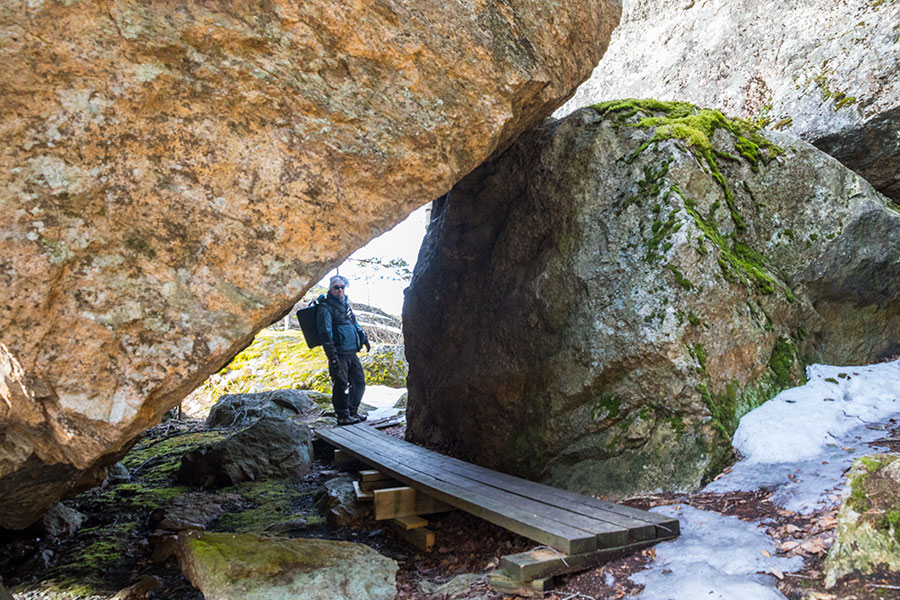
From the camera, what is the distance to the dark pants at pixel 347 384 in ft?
30.5

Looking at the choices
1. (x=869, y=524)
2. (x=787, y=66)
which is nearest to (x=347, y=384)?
(x=869, y=524)

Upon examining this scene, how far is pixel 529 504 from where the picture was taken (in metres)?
4.66

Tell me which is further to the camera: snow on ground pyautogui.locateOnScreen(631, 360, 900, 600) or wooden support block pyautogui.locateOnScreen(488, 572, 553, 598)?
wooden support block pyautogui.locateOnScreen(488, 572, 553, 598)

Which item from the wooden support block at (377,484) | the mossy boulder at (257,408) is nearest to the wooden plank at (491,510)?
the wooden support block at (377,484)

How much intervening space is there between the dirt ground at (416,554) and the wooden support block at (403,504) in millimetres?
323

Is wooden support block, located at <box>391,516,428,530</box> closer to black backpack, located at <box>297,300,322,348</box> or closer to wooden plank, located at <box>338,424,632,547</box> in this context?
wooden plank, located at <box>338,424,632,547</box>

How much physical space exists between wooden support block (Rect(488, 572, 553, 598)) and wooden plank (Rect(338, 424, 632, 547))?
1.59ft

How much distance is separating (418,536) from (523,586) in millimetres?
2376

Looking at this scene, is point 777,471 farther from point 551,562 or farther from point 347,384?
point 347,384

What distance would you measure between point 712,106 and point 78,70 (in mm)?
9008

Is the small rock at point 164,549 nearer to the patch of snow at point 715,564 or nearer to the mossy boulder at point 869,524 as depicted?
the patch of snow at point 715,564

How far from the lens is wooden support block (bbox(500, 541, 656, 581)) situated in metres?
3.59

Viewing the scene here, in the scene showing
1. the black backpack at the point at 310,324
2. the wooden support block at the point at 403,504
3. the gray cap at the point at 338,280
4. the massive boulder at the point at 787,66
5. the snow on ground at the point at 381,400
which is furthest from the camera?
the snow on ground at the point at 381,400

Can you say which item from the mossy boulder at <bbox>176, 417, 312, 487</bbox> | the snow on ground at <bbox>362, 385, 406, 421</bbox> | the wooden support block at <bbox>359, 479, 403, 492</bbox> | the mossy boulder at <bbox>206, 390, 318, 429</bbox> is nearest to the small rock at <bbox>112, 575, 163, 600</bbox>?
the wooden support block at <bbox>359, 479, 403, 492</bbox>
